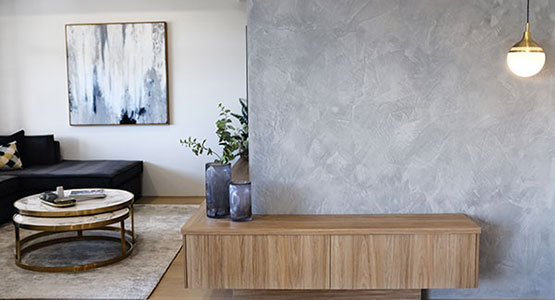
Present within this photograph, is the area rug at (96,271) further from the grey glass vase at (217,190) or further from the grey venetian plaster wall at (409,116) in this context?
the grey venetian plaster wall at (409,116)

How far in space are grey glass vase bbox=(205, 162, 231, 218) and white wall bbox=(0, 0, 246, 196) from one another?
302cm

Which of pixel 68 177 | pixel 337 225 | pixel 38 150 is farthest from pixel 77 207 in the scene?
pixel 38 150

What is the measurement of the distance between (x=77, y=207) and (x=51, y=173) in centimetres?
162

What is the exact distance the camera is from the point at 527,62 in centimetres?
257

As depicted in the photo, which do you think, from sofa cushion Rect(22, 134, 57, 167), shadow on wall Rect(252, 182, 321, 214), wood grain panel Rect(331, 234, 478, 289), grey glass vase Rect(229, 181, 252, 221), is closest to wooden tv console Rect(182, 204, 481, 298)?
wood grain panel Rect(331, 234, 478, 289)

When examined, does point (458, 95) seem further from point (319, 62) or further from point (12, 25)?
point (12, 25)

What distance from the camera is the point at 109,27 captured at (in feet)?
19.1

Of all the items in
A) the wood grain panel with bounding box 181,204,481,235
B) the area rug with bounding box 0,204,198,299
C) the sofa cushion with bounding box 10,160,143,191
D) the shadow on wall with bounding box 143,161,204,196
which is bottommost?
the area rug with bounding box 0,204,198,299

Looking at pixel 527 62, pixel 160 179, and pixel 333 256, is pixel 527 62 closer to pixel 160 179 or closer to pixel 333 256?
pixel 333 256

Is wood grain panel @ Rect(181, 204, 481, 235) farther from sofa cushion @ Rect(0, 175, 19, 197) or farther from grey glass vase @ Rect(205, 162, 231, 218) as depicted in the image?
sofa cushion @ Rect(0, 175, 19, 197)

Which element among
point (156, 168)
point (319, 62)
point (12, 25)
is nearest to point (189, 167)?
point (156, 168)

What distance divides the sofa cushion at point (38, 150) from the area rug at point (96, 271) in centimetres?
107

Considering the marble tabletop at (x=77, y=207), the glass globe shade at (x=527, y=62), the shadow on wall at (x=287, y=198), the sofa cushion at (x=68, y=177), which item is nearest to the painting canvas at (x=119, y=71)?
the sofa cushion at (x=68, y=177)

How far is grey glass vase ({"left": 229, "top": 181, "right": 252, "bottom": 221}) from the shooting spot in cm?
270
